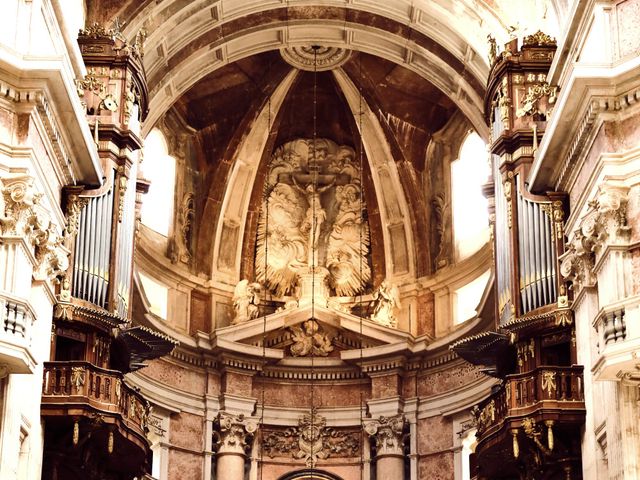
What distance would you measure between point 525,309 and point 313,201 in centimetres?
1043

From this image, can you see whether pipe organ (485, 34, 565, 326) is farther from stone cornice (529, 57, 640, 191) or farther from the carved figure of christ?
the carved figure of christ

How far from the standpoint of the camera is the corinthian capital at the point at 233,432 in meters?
30.4

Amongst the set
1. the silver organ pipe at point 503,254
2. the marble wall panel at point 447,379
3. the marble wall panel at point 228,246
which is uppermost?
the marble wall panel at point 228,246

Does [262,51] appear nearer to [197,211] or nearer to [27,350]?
[197,211]

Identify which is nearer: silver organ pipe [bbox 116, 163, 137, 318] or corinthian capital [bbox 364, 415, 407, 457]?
silver organ pipe [bbox 116, 163, 137, 318]

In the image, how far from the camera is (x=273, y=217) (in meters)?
33.3

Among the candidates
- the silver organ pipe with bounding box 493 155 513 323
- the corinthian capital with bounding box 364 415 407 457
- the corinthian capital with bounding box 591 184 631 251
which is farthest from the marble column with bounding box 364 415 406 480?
the corinthian capital with bounding box 591 184 631 251

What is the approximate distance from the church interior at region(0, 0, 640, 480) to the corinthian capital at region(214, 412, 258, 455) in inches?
3.0

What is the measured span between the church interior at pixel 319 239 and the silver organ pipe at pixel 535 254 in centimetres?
5

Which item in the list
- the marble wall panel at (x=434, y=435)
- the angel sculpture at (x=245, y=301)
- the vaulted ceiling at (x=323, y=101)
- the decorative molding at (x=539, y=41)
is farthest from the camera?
the angel sculpture at (x=245, y=301)

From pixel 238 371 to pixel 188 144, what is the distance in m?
5.17

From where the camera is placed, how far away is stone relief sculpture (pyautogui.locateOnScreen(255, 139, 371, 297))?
3278 cm

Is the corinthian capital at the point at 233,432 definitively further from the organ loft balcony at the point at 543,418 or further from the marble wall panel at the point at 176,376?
the organ loft balcony at the point at 543,418

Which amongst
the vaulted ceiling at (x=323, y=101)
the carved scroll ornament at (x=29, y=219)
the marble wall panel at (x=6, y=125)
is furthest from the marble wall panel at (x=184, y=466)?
the marble wall panel at (x=6, y=125)
